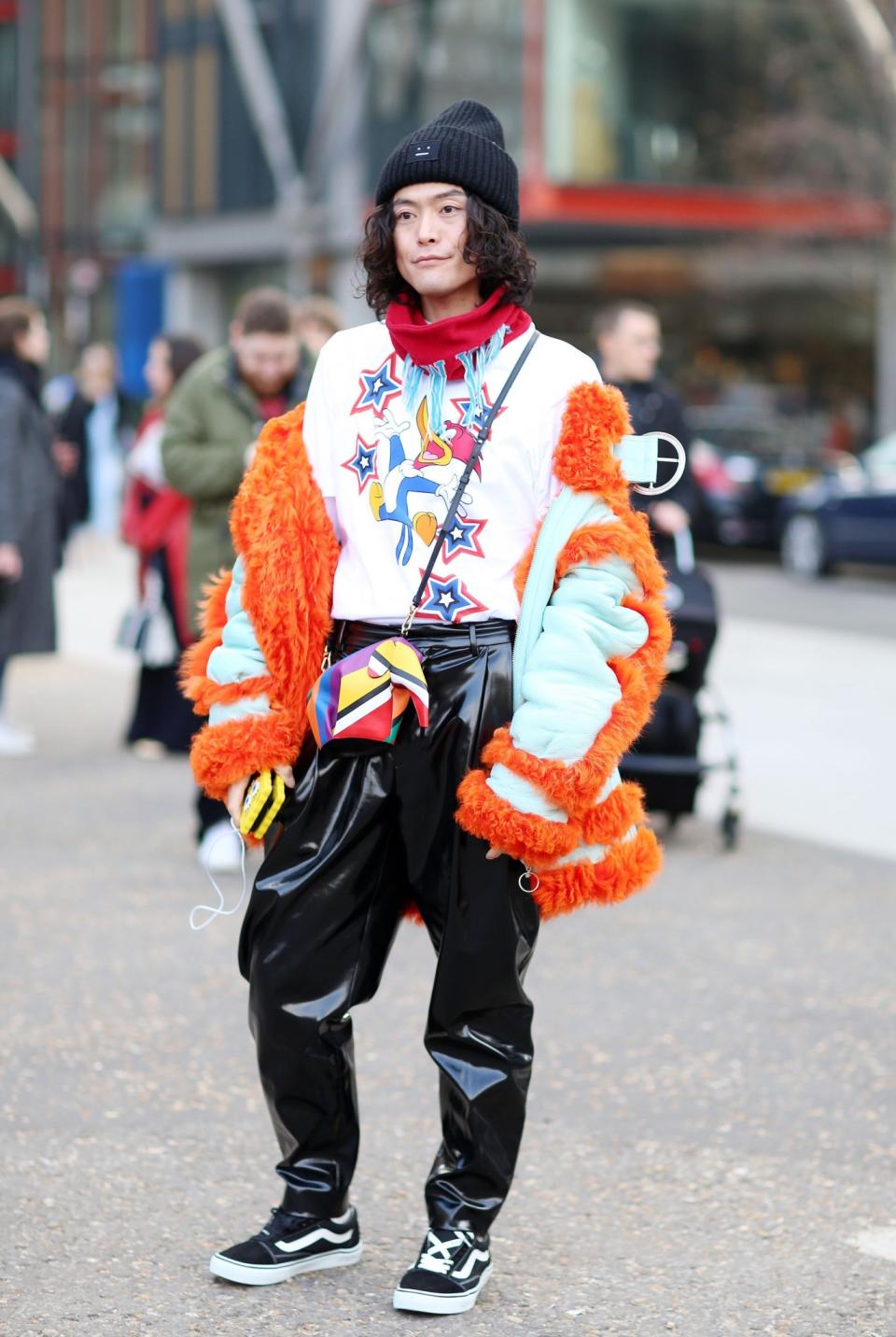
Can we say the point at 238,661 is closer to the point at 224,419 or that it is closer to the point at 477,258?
the point at 477,258

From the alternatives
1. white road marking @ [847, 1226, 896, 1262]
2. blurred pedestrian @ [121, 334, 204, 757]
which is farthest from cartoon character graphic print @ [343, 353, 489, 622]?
blurred pedestrian @ [121, 334, 204, 757]

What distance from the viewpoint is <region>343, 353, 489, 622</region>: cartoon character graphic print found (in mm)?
3510

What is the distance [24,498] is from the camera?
9.23 meters

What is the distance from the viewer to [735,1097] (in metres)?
4.80

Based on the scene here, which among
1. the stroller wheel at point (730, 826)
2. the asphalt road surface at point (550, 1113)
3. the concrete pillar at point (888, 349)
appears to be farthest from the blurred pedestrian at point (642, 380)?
the concrete pillar at point (888, 349)

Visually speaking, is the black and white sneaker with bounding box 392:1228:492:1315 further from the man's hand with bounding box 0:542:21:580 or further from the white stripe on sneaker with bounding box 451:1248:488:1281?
the man's hand with bounding box 0:542:21:580

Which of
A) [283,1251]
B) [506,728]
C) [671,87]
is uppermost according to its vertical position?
[671,87]

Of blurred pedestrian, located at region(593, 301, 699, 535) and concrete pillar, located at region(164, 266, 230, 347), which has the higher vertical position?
concrete pillar, located at region(164, 266, 230, 347)

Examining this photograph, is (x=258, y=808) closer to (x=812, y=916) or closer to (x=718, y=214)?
(x=812, y=916)

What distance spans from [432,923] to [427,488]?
749 mm

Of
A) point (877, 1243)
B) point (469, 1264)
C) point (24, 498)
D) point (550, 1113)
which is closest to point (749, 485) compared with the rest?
point (24, 498)

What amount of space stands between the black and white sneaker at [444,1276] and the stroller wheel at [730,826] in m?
4.04

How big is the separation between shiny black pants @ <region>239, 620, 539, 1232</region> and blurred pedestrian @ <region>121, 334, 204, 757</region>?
14.9 feet

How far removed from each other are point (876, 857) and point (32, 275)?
47.2 meters
